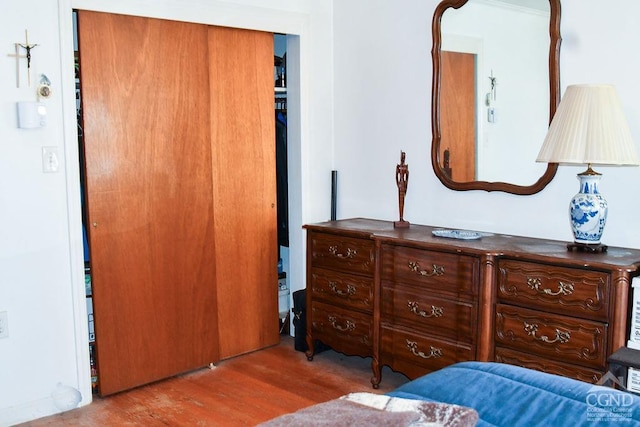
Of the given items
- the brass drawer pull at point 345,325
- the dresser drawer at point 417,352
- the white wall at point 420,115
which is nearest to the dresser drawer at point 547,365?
the dresser drawer at point 417,352

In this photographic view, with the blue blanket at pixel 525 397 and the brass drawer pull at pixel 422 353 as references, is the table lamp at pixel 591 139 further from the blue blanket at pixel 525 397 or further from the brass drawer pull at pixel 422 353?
the blue blanket at pixel 525 397

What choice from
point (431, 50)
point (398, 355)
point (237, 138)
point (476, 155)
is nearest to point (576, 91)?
point (476, 155)

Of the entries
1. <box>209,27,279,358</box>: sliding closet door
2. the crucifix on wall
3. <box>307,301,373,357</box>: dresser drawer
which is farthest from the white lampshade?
the crucifix on wall

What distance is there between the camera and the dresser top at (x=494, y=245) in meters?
2.47

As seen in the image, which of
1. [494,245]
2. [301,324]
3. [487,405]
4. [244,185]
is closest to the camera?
[487,405]

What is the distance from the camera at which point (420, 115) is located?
356 centimetres

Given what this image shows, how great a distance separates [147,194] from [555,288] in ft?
6.92

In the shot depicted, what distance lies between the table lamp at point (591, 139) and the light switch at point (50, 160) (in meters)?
2.26

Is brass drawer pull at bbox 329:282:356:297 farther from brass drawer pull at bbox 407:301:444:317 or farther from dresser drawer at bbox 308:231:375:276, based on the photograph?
brass drawer pull at bbox 407:301:444:317

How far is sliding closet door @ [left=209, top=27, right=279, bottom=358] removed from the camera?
3615mm

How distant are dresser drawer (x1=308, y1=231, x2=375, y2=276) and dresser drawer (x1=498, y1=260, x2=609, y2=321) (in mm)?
807

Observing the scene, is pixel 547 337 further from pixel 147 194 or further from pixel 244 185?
pixel 147 194

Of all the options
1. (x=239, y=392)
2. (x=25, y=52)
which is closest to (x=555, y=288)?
(x=239, y=392)

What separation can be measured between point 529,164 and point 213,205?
1770mm
